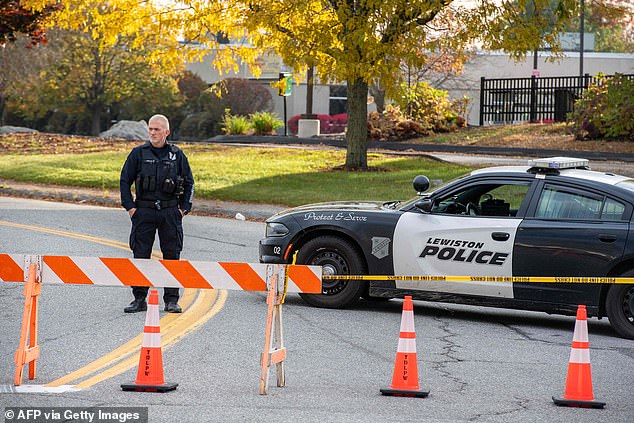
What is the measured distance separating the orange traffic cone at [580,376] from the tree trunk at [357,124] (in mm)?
17960

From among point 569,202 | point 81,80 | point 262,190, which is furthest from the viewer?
point 81,80

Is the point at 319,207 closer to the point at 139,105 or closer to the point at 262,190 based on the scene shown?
the point at 262,190

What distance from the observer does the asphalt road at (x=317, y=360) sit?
6.86 m

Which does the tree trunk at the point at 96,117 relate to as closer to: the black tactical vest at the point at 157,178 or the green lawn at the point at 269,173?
the green lawn at the point at 269,173

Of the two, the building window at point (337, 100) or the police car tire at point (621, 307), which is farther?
the building window at point (337, 100)

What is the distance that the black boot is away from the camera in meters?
10.2

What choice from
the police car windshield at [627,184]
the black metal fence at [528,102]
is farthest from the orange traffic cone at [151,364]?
the black metal fence at [528,102]

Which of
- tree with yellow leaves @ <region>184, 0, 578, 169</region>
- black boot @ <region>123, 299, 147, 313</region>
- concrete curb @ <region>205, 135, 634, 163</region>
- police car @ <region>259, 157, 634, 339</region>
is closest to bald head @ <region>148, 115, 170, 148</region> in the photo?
black boot @ <region>123, 299, 147, 313</region>

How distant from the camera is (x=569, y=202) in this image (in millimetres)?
9953

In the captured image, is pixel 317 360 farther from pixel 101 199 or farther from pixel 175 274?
pixel 101 199

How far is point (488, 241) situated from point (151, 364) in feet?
13.0

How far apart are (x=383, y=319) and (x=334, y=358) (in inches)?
74.2

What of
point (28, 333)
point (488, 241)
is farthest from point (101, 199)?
point (28, 333)

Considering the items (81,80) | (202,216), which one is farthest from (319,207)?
(81,80)
